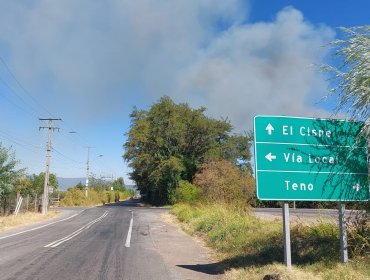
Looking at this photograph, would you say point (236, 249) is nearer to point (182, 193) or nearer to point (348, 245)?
point (348, 245)

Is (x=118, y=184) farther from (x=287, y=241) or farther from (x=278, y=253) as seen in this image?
(x=287, y=241)

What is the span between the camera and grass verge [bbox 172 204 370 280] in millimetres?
7199

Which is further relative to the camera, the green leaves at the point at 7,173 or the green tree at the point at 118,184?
A: the green tree at the point at 118,184

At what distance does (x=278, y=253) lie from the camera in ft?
32.3

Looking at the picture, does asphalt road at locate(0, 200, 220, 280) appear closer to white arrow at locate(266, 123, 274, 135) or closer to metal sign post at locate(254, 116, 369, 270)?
metal sign post at locate(254, 116, 369, 270)

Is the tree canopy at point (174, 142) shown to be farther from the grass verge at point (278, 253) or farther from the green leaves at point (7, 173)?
the grass verge at point (278, 253)

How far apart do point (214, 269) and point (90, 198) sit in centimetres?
7493

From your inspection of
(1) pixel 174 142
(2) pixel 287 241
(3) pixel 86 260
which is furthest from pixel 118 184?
(2) pixel 287 241

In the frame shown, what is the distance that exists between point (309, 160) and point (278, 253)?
2.81 meters

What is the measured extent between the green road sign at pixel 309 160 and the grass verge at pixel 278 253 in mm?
1213

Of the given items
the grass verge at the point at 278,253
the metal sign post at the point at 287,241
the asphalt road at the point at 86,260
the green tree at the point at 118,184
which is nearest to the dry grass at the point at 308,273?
the grass verge at the point at 278,253

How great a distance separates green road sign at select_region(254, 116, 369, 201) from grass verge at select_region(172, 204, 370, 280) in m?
1.21

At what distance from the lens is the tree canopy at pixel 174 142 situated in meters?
59.6

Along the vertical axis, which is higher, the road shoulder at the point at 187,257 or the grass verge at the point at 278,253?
the grass verge at the point at 278,253
